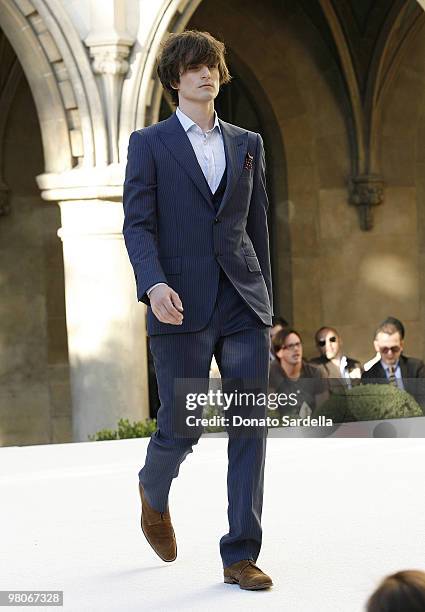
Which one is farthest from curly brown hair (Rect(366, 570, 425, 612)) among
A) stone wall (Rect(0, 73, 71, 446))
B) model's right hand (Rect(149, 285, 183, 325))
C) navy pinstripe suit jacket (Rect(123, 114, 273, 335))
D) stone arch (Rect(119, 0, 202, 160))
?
stone wall (Rect(0, 73, 71, 446))

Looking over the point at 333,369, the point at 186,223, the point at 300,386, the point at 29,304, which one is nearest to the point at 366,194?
the point at 29,304

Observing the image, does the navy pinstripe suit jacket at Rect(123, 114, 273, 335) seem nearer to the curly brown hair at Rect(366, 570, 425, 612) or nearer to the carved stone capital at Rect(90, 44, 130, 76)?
the curly brown hair at Rect(366, 570, 425, 612)

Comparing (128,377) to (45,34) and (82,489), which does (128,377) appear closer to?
(45,34)

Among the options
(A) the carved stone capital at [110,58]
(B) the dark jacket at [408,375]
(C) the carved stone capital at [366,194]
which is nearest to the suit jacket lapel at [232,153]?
(B) the dark jacket at [408,375]

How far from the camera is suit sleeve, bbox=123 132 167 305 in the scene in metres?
4.04

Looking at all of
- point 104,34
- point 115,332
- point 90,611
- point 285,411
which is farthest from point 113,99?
point 90,611

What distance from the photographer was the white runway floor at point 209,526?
4031 mm

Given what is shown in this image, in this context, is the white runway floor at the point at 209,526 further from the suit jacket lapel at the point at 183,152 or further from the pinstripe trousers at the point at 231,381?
the suit jacket lapel at the point at 183,152

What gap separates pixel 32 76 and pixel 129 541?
6070 mm

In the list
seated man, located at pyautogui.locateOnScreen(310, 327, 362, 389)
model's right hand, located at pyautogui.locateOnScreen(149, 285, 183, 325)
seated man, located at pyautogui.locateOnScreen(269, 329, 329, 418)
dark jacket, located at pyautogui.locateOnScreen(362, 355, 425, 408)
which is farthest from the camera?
seated man, located at pyautogui.locateOnScreen(310, 327, 362, 389)

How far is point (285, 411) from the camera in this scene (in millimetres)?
8047

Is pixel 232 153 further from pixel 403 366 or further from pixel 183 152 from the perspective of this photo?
pixel 403 366

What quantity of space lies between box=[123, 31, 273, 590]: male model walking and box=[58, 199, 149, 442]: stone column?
591 cm

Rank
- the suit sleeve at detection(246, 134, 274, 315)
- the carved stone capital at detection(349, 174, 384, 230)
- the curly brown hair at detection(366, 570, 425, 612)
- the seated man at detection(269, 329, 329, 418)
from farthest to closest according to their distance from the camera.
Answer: the carved stone capital at detection(349, 174, 384, 230)
the seated man at detection(269, 329, 329, 418)
the suit sleeve at detection(246, 134, 274, 315)
the curly brown hair at detection(366, 570, 425, 612)
